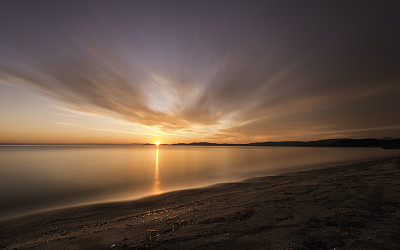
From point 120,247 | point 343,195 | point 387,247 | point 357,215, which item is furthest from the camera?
point 343,195

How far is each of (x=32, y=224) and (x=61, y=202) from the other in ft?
15.9

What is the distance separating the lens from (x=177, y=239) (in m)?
4.24

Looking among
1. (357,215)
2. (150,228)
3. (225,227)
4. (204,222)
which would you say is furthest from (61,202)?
(357,215)

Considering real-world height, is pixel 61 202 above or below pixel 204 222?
below

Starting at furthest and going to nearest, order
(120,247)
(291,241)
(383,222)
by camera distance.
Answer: (383,222)
(120,247)
(291,241)

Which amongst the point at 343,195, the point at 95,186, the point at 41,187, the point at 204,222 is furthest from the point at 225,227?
the point at 41,187

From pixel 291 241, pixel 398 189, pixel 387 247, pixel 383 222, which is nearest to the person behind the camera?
pixel 387 247

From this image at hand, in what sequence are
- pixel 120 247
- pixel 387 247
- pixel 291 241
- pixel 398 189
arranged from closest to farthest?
pixel 387 247
pixel 291 241
pixel 120 247
pixel 398 189

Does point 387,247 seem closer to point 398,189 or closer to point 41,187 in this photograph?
point 398,189

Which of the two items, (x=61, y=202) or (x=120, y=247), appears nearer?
(x=120, y=247)

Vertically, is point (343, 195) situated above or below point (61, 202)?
above

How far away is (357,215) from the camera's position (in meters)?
5.14

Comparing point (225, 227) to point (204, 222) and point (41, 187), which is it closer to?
point (204, 222)

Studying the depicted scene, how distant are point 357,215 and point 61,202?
16763 millimetres
